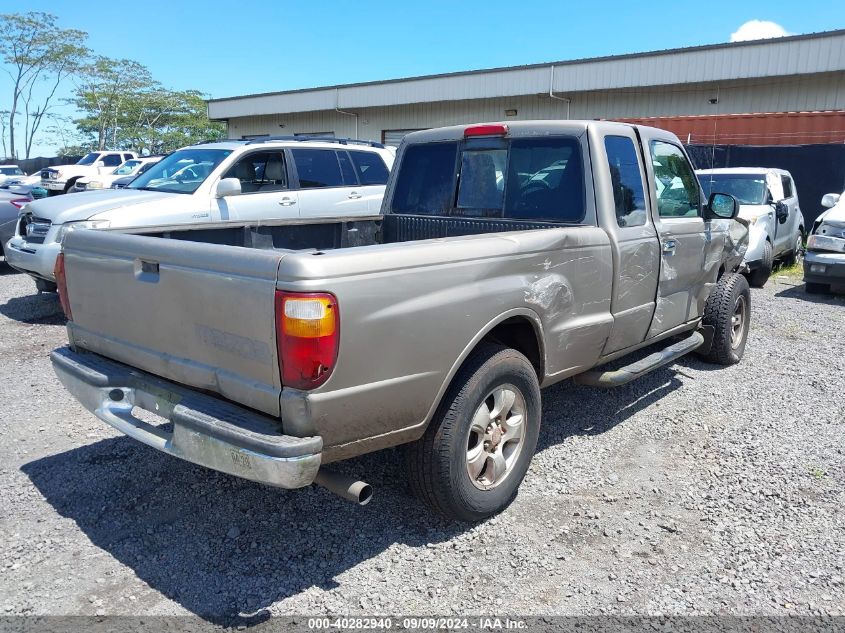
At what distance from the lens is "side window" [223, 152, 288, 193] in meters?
8.45

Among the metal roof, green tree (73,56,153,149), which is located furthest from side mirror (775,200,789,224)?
green tree (73,56,153,149)

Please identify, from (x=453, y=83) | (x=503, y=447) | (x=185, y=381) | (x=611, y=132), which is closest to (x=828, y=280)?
(x=611, y=132)

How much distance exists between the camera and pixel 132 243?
10.4 ft

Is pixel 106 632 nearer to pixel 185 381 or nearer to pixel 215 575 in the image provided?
pixel 215 575

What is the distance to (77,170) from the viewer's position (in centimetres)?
2469

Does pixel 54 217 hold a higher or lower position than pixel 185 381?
higher

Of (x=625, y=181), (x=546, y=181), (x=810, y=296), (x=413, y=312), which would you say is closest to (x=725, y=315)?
(x=625, y=181)

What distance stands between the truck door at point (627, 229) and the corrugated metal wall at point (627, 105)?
15.7 m

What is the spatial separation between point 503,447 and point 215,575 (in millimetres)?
1537

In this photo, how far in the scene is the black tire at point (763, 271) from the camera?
→ 34.4 ft

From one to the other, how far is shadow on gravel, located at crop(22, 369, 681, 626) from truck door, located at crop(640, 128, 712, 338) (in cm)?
152

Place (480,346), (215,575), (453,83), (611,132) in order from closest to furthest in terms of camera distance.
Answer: (215,575)
(480,346)
(611,132)
(453,83)

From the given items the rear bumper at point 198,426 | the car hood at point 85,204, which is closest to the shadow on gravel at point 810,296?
the car hood at point 85,204

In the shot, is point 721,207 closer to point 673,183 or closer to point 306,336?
point 673,183
